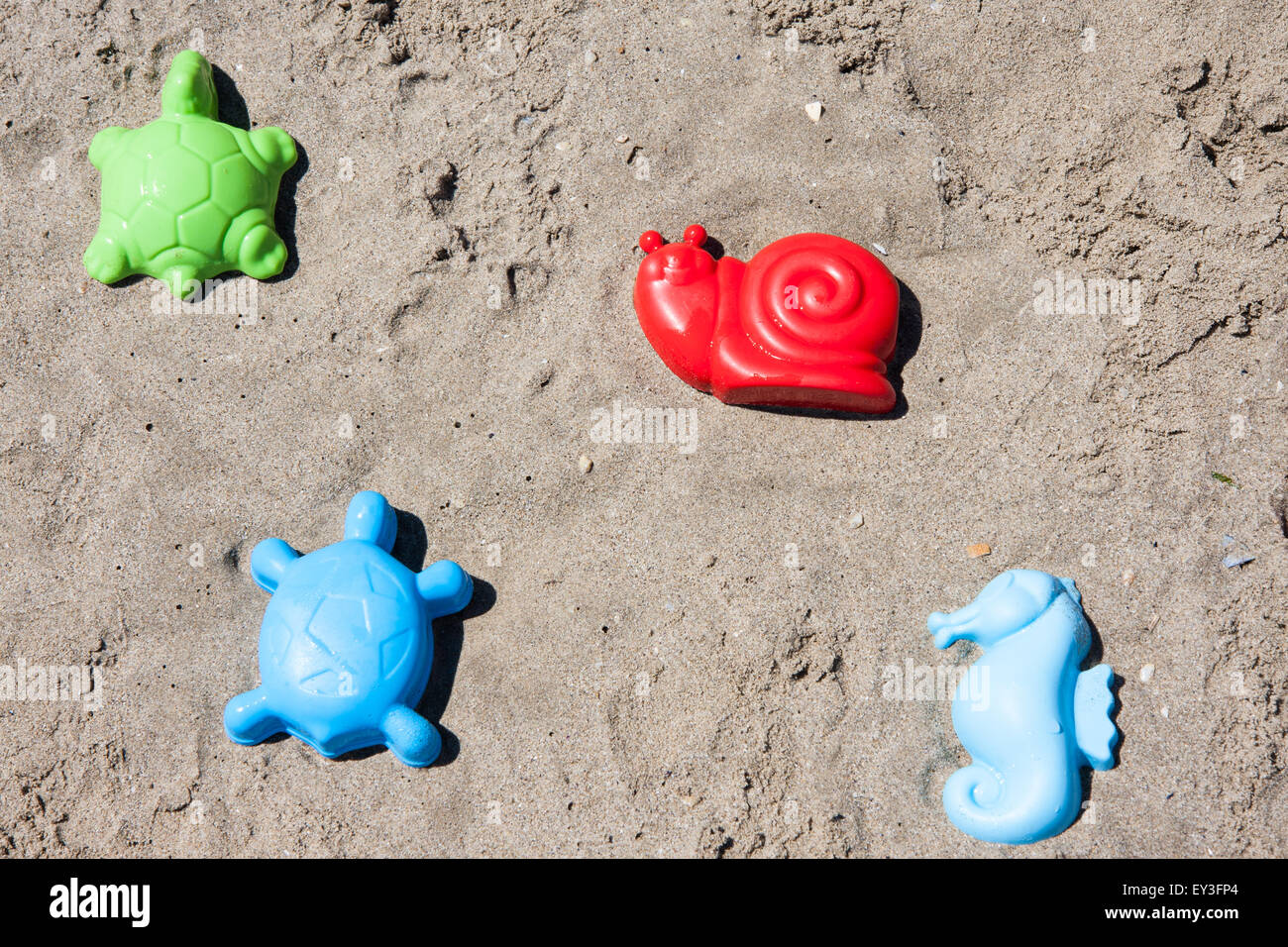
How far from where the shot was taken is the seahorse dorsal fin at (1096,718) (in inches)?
113

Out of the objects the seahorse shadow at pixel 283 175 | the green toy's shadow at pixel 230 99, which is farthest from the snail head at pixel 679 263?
the green toy's shadow at pixel 230 99

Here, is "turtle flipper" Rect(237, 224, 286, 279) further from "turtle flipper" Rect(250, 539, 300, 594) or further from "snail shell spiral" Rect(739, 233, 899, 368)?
"snail shell spiral" Rect(739, 233, 899, 368)

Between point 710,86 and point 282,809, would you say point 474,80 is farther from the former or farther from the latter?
point 282,809

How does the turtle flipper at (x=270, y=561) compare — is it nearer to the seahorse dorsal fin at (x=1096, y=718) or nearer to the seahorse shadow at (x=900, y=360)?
the seahorse shadow at (x=900, y=360)

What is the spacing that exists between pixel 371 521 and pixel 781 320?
1.46 metres

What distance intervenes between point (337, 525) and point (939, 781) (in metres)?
2.15

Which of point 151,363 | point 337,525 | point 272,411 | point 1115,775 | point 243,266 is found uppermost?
point 243,266

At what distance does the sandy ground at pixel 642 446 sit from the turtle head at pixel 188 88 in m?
0.13

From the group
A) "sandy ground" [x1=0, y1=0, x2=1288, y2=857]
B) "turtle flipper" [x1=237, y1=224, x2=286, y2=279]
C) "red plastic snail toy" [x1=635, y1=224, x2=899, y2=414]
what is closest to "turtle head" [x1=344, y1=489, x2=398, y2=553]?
"sandy ground" [x1=0, y1=0, x2=1288, y2=857]

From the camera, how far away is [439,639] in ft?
10.2

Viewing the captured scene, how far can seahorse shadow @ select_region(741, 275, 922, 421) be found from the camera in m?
3.16

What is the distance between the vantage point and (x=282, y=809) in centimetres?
300
